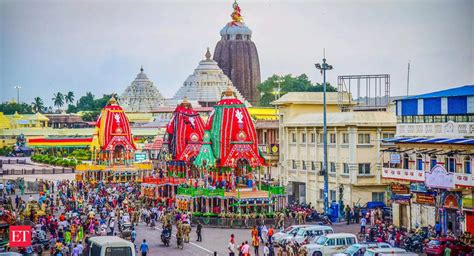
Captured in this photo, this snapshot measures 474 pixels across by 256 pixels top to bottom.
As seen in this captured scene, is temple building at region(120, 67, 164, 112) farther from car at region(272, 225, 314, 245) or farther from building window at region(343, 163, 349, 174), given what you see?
car at region(272, 225, 314, 245)

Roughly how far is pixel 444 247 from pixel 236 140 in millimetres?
16580

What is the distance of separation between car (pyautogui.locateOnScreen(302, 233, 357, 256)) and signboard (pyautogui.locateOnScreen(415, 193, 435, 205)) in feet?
22.5

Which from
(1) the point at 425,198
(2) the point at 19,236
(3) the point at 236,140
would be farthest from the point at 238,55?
(2) the point at 19,236

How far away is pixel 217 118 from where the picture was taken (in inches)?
1893

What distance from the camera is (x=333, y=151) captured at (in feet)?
176

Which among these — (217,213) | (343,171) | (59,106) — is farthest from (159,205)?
(59,106)

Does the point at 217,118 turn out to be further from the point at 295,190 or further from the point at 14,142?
the point at 14,142

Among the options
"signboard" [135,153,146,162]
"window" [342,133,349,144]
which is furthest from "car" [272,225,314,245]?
"signboard" [135,153,146,162]

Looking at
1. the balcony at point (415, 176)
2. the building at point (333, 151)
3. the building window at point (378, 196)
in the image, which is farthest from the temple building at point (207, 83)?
the balcony at point (415, 176)

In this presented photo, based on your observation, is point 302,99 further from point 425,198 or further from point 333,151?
point 425,198

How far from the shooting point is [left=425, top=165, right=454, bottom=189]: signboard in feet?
124

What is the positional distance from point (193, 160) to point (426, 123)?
16.4 metres

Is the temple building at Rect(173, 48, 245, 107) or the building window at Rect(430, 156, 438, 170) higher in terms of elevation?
the temple building at Rect(173, 48, 245, 107)

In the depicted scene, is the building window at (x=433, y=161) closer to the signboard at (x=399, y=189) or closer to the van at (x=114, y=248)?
the signboard at (x=399, y=189)
